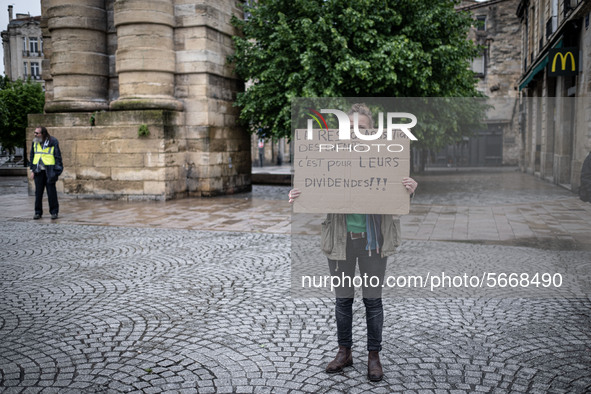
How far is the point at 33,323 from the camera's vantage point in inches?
190

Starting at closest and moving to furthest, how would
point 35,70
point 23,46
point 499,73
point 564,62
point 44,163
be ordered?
1. point 44,163
2. point 564,62
3. point 499,73
4. point 23,46
5. point 35,70

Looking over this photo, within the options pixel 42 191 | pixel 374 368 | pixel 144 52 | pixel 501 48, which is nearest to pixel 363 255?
pixel 374 368

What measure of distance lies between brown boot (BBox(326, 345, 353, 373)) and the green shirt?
821 millimetres

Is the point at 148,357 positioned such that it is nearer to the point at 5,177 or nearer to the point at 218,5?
the point at 218,5

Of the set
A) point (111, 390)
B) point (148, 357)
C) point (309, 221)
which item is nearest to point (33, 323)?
point (148, 357)

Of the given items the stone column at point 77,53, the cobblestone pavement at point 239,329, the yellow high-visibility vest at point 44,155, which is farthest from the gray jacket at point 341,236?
the stone column at point 77,53

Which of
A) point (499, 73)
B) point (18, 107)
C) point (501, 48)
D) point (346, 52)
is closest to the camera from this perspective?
point (346, 52)

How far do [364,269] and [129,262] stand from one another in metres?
4.57

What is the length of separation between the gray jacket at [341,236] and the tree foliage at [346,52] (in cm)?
1064

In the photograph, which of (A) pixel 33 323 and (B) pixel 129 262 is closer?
(A) pixel 33 323

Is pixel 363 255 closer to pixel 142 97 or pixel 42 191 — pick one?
pixel 42 191

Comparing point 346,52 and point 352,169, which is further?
point 346,52

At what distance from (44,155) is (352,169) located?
31.2 feet

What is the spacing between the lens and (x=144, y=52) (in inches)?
611
